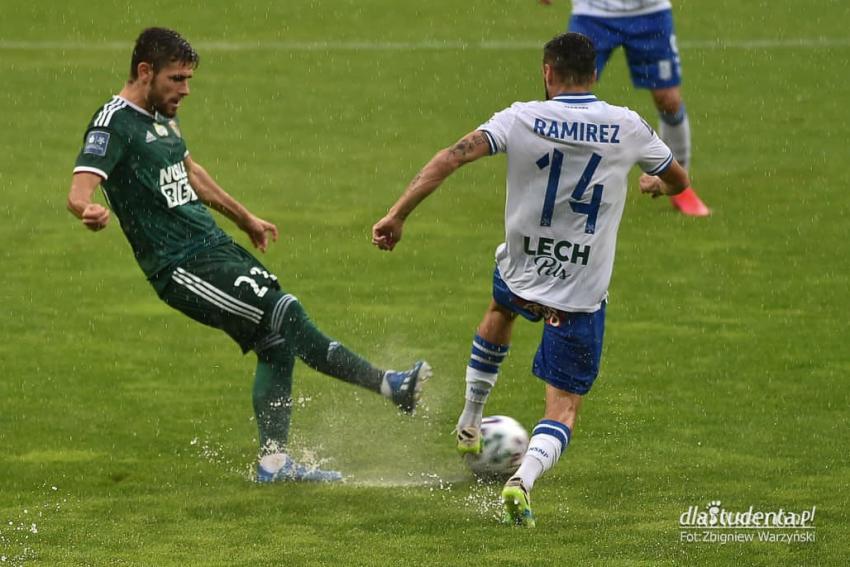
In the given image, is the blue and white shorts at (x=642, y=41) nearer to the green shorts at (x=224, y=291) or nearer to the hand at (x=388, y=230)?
the green shorts at (x=224, y=291)

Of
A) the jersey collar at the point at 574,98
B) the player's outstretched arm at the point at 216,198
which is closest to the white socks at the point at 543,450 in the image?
the jersey collar at the point at 574,98

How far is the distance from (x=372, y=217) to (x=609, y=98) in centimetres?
444

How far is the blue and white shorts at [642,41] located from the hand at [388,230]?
623cm

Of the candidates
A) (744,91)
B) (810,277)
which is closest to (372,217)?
(810,277)

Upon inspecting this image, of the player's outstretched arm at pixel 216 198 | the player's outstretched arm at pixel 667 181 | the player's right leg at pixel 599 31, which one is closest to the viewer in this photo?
the player's outstretched arm at pixel 667 181

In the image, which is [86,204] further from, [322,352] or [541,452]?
[541,452]

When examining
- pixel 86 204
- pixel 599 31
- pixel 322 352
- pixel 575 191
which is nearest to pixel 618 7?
pixel 599 31

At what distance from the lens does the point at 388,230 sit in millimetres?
7145

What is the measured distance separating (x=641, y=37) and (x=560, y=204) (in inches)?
245

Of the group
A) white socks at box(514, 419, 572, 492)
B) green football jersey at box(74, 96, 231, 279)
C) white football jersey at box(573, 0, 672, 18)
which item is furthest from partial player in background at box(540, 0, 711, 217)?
white socks at box(514, 419, 572, 492)

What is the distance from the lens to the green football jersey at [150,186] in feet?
25.3

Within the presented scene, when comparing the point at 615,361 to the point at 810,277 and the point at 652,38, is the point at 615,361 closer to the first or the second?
the point at 810,277

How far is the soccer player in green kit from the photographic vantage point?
773 cm

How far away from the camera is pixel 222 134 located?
16.3 metres
